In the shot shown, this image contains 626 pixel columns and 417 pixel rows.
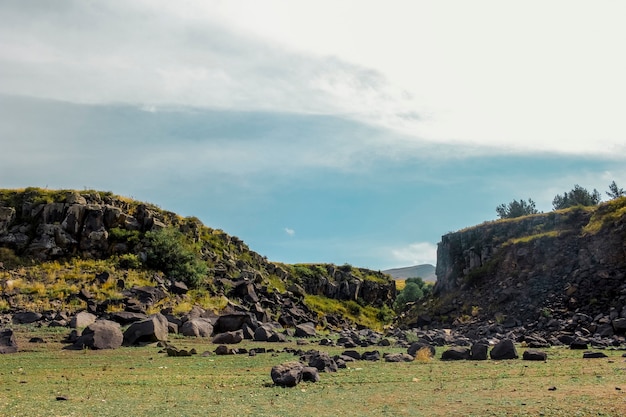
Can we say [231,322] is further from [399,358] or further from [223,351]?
[399,358]

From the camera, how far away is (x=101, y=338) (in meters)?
24.2

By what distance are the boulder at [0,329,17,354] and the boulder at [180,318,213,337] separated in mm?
9010

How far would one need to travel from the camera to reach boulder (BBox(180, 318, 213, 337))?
2998cm

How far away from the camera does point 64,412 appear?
10664mm

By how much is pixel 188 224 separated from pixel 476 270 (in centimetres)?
3458

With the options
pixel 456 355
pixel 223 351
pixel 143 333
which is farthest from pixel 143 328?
pixel 456 355

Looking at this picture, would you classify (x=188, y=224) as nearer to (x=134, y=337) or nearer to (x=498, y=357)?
(x=134, y=337)

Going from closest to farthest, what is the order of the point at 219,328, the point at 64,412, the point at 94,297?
1. the point at 64,412
2. the point at 219,328
3. the point at 94,297

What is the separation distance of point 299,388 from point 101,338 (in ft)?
46.3

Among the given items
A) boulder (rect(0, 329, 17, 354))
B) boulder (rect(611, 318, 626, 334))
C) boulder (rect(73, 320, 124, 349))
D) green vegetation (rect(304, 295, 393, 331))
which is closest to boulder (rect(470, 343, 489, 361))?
boulder (rect(611, 318, 626, 334))

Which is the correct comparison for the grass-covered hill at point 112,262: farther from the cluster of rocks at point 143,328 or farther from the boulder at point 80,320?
the boulder at point 80,320

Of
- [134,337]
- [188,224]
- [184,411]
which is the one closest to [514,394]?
[184,411]

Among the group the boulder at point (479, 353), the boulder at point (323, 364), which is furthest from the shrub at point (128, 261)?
the boulder at point (479, 353)

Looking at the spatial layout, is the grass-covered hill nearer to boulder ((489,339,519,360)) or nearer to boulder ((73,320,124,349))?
boulder ((73,320,124,349))
